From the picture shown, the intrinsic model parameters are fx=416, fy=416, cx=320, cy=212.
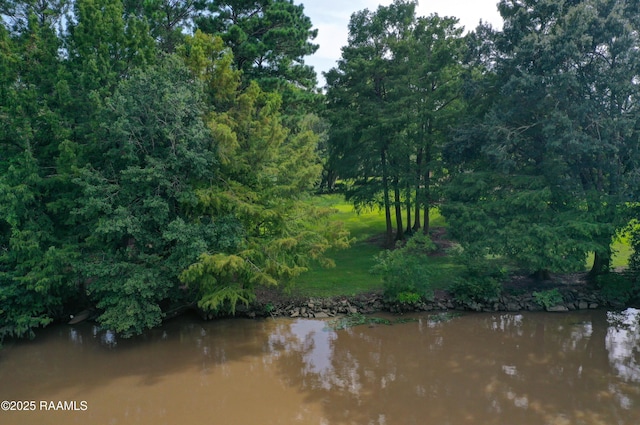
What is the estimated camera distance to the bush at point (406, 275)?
14.7 m

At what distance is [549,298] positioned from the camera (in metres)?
15.0

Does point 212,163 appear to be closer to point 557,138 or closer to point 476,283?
point 476,283

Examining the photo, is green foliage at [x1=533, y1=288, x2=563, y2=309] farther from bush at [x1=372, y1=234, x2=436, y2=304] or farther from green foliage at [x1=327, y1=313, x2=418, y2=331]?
green foliage at [x1=327, y1=313, x2=418, y2=331]

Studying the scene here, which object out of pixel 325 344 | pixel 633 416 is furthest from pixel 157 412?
pixel 633 416

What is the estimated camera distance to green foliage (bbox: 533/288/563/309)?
1491 cm

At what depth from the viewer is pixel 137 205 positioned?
41.2 ft

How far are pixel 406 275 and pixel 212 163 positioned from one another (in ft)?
25.2

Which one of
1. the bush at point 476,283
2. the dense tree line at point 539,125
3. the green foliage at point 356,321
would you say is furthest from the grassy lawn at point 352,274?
the dense tree line at point 539,125

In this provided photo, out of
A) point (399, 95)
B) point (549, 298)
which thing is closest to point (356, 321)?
point (549, 298)

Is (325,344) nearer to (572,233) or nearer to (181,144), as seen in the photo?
(181,144)

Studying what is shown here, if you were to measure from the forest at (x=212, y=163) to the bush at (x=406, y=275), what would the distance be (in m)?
0.56

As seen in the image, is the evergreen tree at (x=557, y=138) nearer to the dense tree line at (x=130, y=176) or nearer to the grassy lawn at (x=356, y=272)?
the grassy lawn at (x=356, y=272)

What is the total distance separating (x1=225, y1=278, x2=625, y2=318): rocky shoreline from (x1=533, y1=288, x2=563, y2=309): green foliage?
4 cm

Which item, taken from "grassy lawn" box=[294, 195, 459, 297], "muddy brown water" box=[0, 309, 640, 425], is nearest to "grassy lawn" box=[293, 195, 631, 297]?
"grassy lawn" box=[294, 195, 459, 297]
